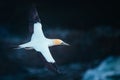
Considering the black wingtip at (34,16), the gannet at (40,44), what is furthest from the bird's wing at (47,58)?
the black wingtip at (34,16)

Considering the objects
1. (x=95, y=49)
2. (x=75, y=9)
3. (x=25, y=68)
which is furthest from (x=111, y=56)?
(x=25, y=68)

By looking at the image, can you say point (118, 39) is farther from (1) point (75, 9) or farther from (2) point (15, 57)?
(2) point (15, 57)

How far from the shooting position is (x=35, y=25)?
2613mm

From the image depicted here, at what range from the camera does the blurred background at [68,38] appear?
269 cm

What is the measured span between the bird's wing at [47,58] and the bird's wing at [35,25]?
8cm

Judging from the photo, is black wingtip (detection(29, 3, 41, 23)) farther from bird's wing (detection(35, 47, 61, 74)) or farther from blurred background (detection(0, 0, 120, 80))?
bird's wing (detection(35, 47, 61, 74))

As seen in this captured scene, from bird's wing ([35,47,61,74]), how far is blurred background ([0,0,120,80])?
6cm

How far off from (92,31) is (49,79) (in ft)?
1.28

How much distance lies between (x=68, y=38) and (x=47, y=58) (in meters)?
0.28

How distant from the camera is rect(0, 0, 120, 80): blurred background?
2.69 metres


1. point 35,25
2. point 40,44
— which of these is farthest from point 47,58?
point 35,25

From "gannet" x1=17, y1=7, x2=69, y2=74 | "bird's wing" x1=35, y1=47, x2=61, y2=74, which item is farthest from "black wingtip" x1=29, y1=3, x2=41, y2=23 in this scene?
"bird's wing" x1=35, y1=47, x2=61, y2=74

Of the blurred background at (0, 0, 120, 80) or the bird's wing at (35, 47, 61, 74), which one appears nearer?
the bird's wing at (35, 47, 61, 74)

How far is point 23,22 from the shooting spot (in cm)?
270
